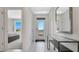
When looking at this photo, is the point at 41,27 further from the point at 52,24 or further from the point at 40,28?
the point at 52,24

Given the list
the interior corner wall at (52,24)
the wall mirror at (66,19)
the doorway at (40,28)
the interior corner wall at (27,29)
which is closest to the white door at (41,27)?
the doorway at (40,28)

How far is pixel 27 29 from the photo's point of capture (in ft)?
13.7

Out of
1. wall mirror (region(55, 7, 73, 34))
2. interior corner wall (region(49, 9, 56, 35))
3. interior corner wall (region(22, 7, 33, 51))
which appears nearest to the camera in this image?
wall mirror (region(55, 7, 73, 34))

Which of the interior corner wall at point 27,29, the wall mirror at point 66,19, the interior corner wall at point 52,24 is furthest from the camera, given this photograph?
the interior corner wall at point 27,29

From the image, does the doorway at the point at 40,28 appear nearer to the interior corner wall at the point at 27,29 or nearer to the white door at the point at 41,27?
the white door at the point at 41,27

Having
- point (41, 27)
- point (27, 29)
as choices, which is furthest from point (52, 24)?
point (27, 29)

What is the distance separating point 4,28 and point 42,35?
1.34m

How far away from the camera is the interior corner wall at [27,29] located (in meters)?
3.78

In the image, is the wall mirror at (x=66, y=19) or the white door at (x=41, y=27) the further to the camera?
the white door at (x=41, y=27)

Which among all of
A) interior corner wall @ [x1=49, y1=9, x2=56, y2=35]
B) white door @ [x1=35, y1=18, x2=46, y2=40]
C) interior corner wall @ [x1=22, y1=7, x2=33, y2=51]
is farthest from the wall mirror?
interior corner wall @ [x1=22, y1=7, x2=33, y2=51]

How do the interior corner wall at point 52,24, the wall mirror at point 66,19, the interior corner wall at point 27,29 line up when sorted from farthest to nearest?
the interior corner wall at point 27,29 < the interior corner wall at point 52,24 < the wall mirror at point 66,19

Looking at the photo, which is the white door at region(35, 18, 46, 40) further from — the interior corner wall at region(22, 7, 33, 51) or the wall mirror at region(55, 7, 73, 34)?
the wall mirror at region(55, 7, 73, 34)

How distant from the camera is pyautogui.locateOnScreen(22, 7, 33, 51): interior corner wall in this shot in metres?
3.78
